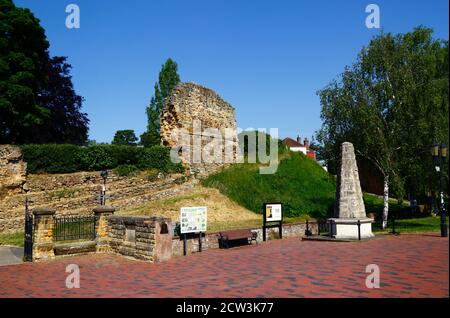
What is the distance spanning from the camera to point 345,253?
44.3 feet

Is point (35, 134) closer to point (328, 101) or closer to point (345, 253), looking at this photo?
point (328, 101)

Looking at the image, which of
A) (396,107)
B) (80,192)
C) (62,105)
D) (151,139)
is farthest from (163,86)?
(396,107)

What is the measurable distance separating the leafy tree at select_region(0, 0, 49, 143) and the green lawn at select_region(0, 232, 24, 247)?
373 inches

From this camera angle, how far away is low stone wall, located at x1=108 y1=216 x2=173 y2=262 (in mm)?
13586

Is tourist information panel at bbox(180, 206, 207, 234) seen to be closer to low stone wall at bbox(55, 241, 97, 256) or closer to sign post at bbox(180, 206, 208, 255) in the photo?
sign post at bbox(180, 206, 208, 255)

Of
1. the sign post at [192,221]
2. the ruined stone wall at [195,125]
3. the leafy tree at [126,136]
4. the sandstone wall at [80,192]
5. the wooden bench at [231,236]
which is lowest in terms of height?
the wooden bench at [231,236]

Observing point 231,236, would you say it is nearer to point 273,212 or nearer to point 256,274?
point 273,212

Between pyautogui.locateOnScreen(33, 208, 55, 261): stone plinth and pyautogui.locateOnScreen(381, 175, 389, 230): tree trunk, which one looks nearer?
pyautogui.locateOnScreen(33, 208, 55, 261): stone plinth

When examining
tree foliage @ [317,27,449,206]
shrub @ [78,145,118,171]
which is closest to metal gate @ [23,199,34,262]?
shrub @ [78,145,118,171]

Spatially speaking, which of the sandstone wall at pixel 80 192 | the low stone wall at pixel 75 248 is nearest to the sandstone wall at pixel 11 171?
the sandstone wall at pixel 80 192

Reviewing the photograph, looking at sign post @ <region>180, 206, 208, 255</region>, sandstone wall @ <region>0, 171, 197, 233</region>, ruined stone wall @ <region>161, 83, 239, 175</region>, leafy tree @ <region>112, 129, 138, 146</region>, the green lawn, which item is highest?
leafy tree @ <region>112, 129, 138, 146</region>

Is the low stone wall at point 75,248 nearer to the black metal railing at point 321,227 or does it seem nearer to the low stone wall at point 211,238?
the low stone wall at point 211,238

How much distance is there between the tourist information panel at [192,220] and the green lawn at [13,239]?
27.1ft

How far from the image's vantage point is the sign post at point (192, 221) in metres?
15.0
